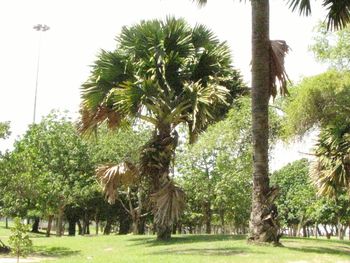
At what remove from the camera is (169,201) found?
50.7 ft

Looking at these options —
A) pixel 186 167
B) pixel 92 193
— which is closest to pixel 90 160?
pixel 92 193

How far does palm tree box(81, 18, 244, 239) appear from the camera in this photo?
15688 mm

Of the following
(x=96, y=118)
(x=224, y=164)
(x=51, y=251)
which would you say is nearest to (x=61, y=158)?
(x=224, y=164)

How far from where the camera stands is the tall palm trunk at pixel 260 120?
40.5ft

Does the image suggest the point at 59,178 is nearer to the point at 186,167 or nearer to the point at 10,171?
the point at 186,167

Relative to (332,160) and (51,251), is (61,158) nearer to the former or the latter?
(51,251)

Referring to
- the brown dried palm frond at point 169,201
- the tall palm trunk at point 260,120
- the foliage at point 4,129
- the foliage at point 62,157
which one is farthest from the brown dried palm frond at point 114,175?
the foliage at point 62,157

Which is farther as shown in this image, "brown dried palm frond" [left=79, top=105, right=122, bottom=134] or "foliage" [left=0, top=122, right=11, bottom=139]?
"foliage" [left=0, top=122, right=11, bottom=139]

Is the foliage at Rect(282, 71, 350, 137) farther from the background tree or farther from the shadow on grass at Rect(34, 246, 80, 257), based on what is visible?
the background tree

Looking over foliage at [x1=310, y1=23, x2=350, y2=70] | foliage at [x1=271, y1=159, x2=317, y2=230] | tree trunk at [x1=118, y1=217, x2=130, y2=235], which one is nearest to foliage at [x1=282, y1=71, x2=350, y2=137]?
foliage at [x1=310, y1=23, x2=350, y2=70]

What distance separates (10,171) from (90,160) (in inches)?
662

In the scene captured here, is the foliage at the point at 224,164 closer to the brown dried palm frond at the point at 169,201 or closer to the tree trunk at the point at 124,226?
the brown dried palm frond at the point at 169,201

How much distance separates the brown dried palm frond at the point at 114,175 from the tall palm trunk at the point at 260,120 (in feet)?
16.0

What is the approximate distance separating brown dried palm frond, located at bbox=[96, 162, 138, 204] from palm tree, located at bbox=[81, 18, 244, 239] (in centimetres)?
42
